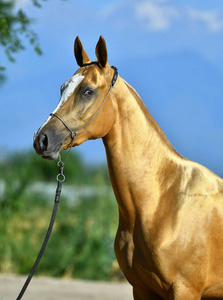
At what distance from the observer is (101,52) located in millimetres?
3447

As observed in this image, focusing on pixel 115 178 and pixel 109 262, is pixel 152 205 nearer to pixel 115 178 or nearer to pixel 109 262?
pixel 115 178

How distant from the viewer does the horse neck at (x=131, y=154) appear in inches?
136

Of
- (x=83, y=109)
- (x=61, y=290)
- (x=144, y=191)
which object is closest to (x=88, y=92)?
(x=83, y=109)

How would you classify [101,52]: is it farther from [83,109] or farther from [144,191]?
[144,191]

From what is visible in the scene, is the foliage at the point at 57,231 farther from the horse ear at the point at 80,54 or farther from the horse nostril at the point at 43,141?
the horse nostril at the point at 43,141

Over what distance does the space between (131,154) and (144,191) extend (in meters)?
0.30

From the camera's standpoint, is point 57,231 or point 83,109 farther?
point 57,231

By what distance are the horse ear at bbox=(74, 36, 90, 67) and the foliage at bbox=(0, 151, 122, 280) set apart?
584 cm

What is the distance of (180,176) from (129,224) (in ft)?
1.83

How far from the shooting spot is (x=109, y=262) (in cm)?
915

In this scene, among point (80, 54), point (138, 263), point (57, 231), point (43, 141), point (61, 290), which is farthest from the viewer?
point (57, 231)

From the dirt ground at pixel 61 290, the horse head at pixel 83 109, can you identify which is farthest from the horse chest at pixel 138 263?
the dirt ground at pixel 61 290

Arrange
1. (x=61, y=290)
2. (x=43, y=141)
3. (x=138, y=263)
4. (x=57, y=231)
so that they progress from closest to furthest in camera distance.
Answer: (x=43, y=141)
(x=138, y=263)
(x=61, y=290)
(x=57, y=231)

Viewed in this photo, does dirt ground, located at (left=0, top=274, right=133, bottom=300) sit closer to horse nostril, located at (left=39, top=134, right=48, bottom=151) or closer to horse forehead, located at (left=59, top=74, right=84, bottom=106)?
horse nostril, located at (left=39, top=134, right=48, bottom=151)
